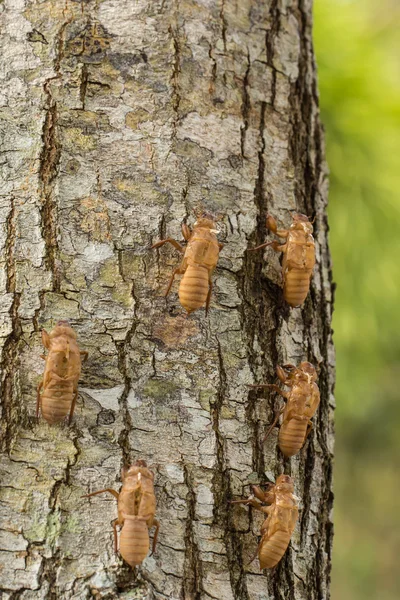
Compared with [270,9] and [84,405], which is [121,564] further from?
[270,9]

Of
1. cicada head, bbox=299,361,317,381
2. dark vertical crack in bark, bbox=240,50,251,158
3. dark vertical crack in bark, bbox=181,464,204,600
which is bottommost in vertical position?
dark vertical crack in bark, bbox=181,464,204,600

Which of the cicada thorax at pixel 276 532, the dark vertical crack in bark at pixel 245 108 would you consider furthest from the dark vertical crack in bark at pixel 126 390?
the dark vertical crack in bark at pixel 245 108

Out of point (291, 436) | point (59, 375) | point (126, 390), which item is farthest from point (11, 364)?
point (291, 436)

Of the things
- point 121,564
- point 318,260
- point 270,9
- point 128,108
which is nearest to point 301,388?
point 318,260

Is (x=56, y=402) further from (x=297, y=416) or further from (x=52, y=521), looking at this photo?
(x=297, y=416)

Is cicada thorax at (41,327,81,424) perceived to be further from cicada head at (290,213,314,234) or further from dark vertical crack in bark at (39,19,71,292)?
cicada head at (290,213,314,234)

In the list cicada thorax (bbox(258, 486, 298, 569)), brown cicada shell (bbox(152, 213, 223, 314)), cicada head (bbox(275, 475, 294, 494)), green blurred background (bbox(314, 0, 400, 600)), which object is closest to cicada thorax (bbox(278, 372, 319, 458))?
cicada head (bbox(275, 475, 294, 494))
